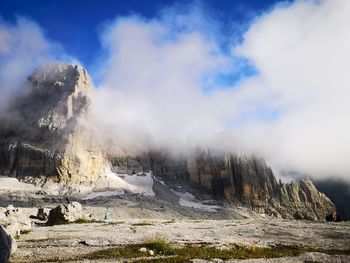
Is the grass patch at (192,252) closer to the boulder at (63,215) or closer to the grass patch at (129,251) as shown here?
the grass patch at (129,251)

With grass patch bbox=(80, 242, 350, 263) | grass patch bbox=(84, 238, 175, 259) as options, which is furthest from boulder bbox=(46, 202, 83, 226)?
grass patch bbox=(84, 238, 175, 259)

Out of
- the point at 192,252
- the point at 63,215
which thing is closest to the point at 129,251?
the point at 192,252

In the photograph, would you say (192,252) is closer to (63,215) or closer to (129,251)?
(129,251)

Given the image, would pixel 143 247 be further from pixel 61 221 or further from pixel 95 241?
pixel 61 221

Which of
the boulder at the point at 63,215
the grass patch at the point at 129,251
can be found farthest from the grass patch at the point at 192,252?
the boulder at the point at 63,215

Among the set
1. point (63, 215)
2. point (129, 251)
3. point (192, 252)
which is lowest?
point (192, 252)

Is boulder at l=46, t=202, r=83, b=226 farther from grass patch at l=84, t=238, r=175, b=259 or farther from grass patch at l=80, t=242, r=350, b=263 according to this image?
grass patch at l=84, t=238, r=175, b=259

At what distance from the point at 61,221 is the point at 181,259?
54.4m

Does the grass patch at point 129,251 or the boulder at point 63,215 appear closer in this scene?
the grass patch at point 129,251

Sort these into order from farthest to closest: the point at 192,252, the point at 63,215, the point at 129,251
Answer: the point at 63,215 → the point at 129,251 → the point at 192,252

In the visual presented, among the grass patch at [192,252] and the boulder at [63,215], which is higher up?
the boulder at [63,215]

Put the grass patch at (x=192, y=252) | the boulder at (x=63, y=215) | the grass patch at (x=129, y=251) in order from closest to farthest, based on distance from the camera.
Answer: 1. the grass patch at (x=192, y=252)
2. the grass patch at (x=129, y=251)
3. the boulder at (x=63, y=215)

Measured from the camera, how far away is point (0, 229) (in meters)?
25.4

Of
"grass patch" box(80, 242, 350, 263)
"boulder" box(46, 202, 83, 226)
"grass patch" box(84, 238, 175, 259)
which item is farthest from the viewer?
"boulder" box(46, 202, 83, 226)
